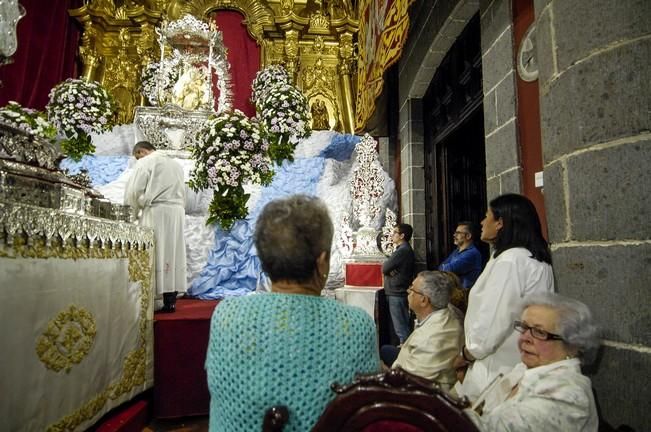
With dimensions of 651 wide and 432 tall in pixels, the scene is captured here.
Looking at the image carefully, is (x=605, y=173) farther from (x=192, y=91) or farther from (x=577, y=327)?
(x=192, y=91)

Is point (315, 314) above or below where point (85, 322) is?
above

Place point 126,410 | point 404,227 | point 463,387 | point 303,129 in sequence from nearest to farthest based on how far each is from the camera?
point 463,387 < point 126,410 < point 404,227 < point 303,129

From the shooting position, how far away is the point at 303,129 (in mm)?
5863

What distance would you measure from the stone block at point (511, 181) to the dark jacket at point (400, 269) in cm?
157

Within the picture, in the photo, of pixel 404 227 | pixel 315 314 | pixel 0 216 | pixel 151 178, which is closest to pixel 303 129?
pixel 404 227

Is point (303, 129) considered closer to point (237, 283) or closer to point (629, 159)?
point (237, 283)

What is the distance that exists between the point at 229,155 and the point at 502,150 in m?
2.61

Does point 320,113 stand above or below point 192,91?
above

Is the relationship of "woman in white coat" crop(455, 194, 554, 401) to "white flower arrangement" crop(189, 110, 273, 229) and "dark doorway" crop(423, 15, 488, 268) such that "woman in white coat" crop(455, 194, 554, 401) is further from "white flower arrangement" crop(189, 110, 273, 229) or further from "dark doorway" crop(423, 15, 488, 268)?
"dark doorway" crop(423, 15, 488, 268)

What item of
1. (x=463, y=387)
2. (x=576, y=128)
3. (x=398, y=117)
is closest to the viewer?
(x=576, y=128)

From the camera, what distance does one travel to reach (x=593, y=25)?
171 centimetres

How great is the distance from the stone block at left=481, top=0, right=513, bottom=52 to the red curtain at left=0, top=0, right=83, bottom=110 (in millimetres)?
8730

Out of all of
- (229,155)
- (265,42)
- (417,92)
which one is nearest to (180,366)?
(229,155)

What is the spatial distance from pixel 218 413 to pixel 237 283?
392 centimetres
